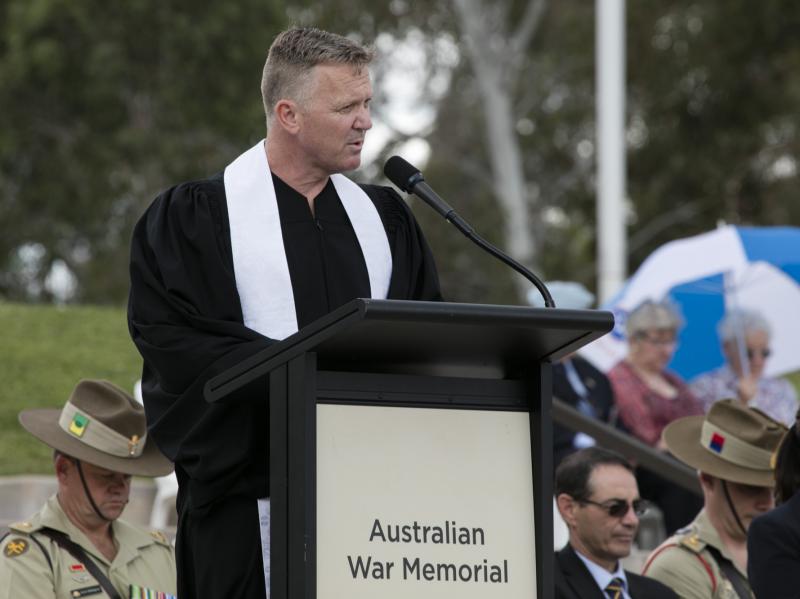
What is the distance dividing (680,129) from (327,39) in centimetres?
2131

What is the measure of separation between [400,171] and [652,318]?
526 centimetres

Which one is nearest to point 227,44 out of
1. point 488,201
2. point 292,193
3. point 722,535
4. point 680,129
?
point 488,201

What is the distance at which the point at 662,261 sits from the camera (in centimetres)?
984

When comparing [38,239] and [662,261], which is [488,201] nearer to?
[38,239]

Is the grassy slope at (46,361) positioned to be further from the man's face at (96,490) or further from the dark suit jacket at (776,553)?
the dark suit jacket at (776,553)

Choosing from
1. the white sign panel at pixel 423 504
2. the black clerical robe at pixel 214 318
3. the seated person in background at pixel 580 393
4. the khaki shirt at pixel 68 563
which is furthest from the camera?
the seated person in background at pixel 580 393

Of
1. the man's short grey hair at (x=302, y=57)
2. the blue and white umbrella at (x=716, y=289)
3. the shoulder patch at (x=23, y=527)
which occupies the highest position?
the blue and white umbrella at (x=716, y=289)

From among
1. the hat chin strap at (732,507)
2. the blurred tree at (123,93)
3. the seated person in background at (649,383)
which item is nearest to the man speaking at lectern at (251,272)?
the hat chin strap at (732,507)

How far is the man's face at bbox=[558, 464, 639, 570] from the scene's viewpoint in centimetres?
570

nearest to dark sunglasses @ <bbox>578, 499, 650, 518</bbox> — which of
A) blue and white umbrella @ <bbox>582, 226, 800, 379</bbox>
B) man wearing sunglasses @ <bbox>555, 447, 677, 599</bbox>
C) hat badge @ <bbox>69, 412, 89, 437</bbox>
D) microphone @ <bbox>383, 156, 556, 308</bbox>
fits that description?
man wearing sunglasses @ <bbox>555, 447, 677, 599</bbox>

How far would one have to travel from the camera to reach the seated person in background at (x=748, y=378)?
9.32 metres

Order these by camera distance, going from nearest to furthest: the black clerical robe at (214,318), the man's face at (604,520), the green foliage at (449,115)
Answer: the black clerical robe at (214,318)
the man's face at (604,520)
the green foliage at (449,115)

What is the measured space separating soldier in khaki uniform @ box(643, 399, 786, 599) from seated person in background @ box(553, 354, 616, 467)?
1847 mm

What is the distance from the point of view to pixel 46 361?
13.2 metres
